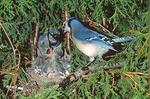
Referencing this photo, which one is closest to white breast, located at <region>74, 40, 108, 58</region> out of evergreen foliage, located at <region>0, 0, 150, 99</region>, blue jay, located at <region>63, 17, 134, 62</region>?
blue jay, located at <region>63, 17, 134, 62</region>

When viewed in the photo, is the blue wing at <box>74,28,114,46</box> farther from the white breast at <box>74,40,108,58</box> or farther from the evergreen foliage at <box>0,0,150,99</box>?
the evergreen foliage at <box>0,0,150,99</box>

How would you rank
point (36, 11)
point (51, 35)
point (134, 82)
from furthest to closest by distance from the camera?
point (51, 35) < point (36, 11) < point (134, 82)

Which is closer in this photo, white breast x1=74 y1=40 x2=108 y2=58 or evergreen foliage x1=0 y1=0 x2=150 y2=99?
evergreen foliage x1=0 y1=0 x2=150 y2=99

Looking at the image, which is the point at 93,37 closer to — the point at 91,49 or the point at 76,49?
the point at 91,49

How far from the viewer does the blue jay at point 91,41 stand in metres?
4.62

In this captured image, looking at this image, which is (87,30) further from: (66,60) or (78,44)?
(66,60)

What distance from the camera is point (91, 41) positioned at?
15.6 feet

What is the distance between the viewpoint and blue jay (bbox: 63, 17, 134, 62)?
462 centimetres

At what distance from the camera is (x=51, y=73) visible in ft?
17.3

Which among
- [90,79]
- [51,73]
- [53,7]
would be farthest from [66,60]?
[90,79]

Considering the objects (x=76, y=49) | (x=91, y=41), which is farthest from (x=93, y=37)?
(x=76, y=49)

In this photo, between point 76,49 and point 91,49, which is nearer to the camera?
point 91,49

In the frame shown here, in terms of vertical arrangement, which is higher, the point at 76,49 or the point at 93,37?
the point at 93,37

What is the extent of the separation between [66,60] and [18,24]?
2.37ft
